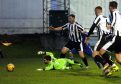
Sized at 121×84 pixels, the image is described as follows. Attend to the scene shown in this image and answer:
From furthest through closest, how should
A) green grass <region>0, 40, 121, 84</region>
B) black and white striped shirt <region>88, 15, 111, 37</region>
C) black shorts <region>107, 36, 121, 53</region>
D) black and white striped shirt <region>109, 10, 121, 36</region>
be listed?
black and white striped shirt <region>88, 15, 111, 37</region>, black shorts <region>107, 36, 121, 53</region>, black and white striped shirt <region>109, 10, 121, 36</region>, green grass <region>0, 40, 121, 84</region>

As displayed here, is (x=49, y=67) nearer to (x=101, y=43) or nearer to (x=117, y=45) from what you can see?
(x=101, y=43)

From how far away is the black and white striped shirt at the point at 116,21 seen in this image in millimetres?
14344

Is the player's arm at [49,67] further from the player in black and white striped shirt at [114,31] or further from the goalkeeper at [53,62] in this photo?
the player in black and white striped shirt at [114,31]

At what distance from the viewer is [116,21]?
47.1 feet

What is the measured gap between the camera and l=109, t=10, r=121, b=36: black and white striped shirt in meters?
14.3

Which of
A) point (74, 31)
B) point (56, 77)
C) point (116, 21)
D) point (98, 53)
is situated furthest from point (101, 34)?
point (74, 31)

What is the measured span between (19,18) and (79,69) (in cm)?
1258

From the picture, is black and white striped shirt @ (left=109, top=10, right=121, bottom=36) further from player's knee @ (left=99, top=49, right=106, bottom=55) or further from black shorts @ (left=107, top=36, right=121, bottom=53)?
player's knee @ (left=99, top=49, right=106, bottom=55)

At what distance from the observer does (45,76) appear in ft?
48.8

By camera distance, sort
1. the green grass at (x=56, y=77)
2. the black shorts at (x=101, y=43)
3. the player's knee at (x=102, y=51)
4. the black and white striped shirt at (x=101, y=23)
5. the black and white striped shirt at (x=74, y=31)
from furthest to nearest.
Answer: the black and white striped shirt at (x=74, y=31)
the black and white striped shirt at (x=101, y=23)
the black shorts at (x=101, y=43)
the player's knee at (x=102, y=51)
the green grass at (x=56, y=77)

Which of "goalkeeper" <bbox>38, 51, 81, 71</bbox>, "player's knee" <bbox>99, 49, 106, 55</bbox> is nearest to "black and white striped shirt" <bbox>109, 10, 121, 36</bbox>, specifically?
"player's knee" <bbox>99, 49, 106, 55</bbox>

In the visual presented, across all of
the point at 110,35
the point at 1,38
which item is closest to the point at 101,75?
the point at 110,35

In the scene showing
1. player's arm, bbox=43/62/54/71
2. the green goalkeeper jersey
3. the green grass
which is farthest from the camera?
the green goalkeeper jersey

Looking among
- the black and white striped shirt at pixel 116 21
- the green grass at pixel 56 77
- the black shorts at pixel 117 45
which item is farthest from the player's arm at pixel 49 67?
the black and white striped shirt at pixel 116 21
